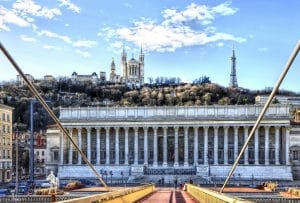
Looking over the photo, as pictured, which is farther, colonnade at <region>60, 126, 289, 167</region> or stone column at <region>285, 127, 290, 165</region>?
colonnade at <region>60, 126, 289, 167</region>

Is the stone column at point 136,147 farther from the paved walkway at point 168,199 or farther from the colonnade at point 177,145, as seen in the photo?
the paved walkway at point 168,199

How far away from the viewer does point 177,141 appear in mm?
110125

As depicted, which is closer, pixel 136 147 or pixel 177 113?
pixel 136 147

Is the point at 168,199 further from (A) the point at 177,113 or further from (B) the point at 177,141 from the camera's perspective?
(A) the point at 177,113

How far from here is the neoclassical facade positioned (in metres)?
107

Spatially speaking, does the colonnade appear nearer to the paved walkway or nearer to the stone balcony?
the stone balcony

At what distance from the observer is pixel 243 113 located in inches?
4279

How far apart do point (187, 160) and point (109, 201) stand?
9007 cm

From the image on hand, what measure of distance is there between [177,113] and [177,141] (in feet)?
15.8

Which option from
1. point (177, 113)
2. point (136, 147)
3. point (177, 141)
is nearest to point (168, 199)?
point (177, 141)

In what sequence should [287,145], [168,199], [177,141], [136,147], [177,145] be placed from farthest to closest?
[177,145]
[136,147]
[177,141]
[287,145]
[168,199]

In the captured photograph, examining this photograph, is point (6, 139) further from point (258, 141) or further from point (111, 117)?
point (258, 141)

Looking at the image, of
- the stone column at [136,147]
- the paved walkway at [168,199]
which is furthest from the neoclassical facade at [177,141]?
Answer: the paved walkway at [168,199]

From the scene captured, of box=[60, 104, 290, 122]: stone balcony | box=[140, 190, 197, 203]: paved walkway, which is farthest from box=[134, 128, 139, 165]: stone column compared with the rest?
box=[140, 190, 197, 203]: paved walkway
